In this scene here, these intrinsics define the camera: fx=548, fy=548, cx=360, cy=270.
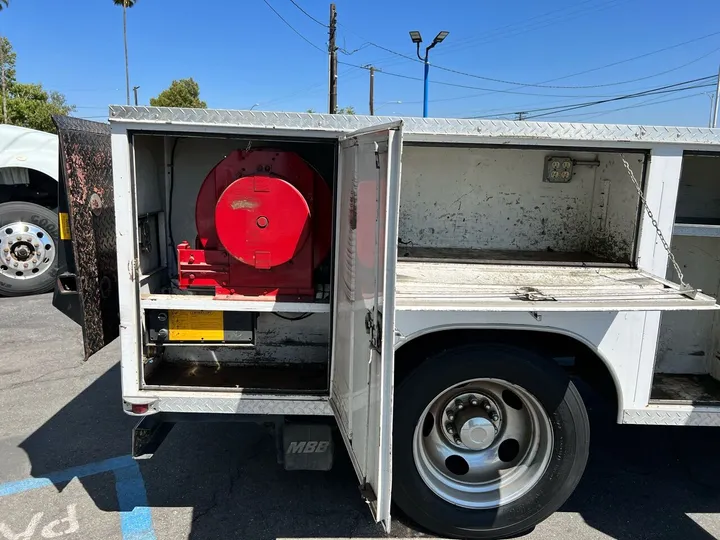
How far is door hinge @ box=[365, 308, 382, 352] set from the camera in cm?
207

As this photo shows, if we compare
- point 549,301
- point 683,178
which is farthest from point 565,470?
point 683,178

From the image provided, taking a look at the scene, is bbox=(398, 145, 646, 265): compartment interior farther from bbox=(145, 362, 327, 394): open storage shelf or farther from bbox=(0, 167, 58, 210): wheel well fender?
bbox=(0, 167, 58, 210): wheel well fender

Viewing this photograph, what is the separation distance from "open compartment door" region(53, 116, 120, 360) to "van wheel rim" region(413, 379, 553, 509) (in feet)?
6.28

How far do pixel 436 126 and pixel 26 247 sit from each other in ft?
22.7

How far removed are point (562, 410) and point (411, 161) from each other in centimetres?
188

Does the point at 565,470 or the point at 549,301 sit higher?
the point at 549,301

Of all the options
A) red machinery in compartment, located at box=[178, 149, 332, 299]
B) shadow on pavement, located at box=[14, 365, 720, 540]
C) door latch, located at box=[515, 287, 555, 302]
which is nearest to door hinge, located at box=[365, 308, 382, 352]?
door latch, located at box=[515, 287, 555, 302]

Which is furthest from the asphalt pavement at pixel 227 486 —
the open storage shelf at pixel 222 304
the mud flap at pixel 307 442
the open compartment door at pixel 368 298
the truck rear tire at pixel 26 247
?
the truck rear tire at pixel 26 247

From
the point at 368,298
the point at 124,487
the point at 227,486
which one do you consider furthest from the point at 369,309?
the point at 124,487

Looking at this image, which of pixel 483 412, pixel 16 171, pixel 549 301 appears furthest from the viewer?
pixel 16 171

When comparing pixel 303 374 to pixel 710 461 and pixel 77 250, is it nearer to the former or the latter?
pixel 77 250

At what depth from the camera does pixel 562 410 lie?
9.21 feet

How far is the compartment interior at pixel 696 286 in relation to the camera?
341 cm

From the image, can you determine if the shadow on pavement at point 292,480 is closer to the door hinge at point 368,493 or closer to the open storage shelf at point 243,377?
the open storage shelf at point 243,377
